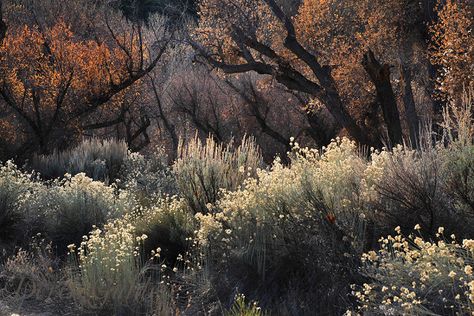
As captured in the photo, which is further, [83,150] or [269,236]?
[83,150]

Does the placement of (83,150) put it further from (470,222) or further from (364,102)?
(470,222)

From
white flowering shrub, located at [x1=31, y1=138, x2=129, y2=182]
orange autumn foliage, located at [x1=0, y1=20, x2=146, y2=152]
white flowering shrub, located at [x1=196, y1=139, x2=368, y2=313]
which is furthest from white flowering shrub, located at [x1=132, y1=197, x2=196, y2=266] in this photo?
orange autumn foliage, located at [x1=0, y1=20, x2=146, y2=152]

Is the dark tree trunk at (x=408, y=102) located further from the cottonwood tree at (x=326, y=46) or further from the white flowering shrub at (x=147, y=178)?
the white flowering shrub at (x=147, y=178)

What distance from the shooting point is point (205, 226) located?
306 inches

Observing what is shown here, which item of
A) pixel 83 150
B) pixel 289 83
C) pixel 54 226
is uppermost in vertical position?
pixel 289 83

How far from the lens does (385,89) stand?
18.8m

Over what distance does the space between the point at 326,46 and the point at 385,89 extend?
622 centimetres

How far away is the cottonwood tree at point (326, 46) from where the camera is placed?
2077 cm

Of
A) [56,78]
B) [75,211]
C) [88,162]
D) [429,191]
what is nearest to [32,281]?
[75,211]

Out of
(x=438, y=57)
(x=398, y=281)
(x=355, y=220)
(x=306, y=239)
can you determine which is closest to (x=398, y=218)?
(x=355, y=220)

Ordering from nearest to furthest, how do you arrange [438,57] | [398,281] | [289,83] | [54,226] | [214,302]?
[398,281]
[214,302]
[54,226]
[438,57]
[289,83]

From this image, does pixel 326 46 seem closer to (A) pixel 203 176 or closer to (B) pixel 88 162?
(B) pixel 88 162

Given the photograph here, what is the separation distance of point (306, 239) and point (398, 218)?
91cm

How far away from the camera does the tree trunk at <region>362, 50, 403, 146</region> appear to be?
1812 cm
